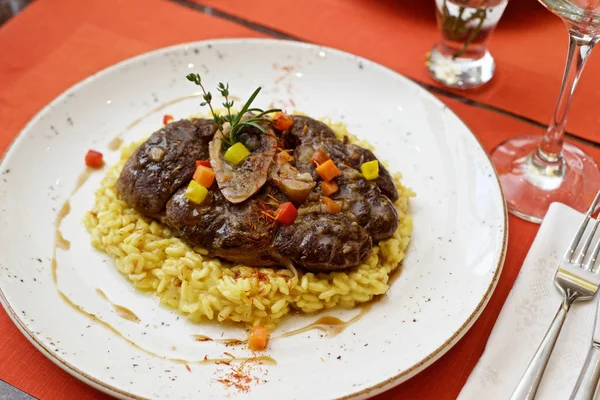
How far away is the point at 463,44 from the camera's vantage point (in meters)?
5.34

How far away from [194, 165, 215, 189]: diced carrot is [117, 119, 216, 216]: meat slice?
0.11 metres

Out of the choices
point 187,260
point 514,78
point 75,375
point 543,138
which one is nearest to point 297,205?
point 187,260

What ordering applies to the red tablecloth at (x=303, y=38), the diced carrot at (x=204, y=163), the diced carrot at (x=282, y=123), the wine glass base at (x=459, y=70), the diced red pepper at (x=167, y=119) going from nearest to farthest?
the diced carrot at (x=204, y=163) < the diced carrot at (x=282, y=123) < the diced red pepper at (x=167, y=119) < the red tablecloth at (x=303, y=38) < the wine glass base at (x=459, y=70)

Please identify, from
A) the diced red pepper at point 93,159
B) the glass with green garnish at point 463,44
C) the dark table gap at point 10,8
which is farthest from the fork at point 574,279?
the dark table gap at point 10,8

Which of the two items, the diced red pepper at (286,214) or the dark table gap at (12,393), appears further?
the diced red pepper at (286,214)

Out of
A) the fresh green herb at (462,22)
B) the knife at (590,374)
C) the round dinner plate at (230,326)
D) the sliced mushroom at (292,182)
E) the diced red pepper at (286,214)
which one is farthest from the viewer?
the fresh green herb at (462,22)

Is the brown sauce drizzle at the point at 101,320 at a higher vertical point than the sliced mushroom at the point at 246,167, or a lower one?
lower

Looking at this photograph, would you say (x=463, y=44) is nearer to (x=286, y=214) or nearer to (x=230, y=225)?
(x=286, y=214)

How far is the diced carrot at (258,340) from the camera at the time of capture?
3.44 m

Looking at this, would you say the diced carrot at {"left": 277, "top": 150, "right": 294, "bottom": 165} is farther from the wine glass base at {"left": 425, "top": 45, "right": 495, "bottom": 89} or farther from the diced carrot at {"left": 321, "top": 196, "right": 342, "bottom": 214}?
the wine glass base at {"left": 425, "top": 45, "right": 495, "bottom": 89}

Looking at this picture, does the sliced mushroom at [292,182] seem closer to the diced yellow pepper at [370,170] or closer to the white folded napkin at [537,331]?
the diced yellow pepper at [370,170]

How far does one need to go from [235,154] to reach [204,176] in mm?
252

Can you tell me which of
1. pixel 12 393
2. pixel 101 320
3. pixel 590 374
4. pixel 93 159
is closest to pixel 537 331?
pixel 590 374

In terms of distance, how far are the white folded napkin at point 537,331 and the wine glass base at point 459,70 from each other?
1748 millimetres
